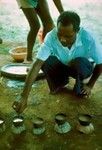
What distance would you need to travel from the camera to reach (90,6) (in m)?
8.21

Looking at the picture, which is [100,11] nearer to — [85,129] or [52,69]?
[52,69]

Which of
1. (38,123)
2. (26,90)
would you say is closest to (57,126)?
(38,123)

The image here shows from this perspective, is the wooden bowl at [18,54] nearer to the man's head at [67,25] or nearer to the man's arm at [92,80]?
the man's arm at [92,80]

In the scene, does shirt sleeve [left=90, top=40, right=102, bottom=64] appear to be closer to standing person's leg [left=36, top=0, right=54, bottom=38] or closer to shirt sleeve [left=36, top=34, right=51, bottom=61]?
shirt sleeve [left=36, top=34, right=51, bottom=61]

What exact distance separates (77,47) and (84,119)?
0.81 m

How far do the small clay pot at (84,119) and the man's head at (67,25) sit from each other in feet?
2.62

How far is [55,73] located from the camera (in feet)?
13.3

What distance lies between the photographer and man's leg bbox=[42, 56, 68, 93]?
3.98m

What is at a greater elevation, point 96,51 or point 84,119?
point 96,51

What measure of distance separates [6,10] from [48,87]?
4.43 meters

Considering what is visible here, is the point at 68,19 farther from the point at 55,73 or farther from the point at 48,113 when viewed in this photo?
the point at 48,113

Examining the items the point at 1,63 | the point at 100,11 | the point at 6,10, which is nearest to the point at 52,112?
the point at 1,63

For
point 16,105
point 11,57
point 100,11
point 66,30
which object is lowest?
point 100,11

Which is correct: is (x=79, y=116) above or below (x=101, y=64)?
below
